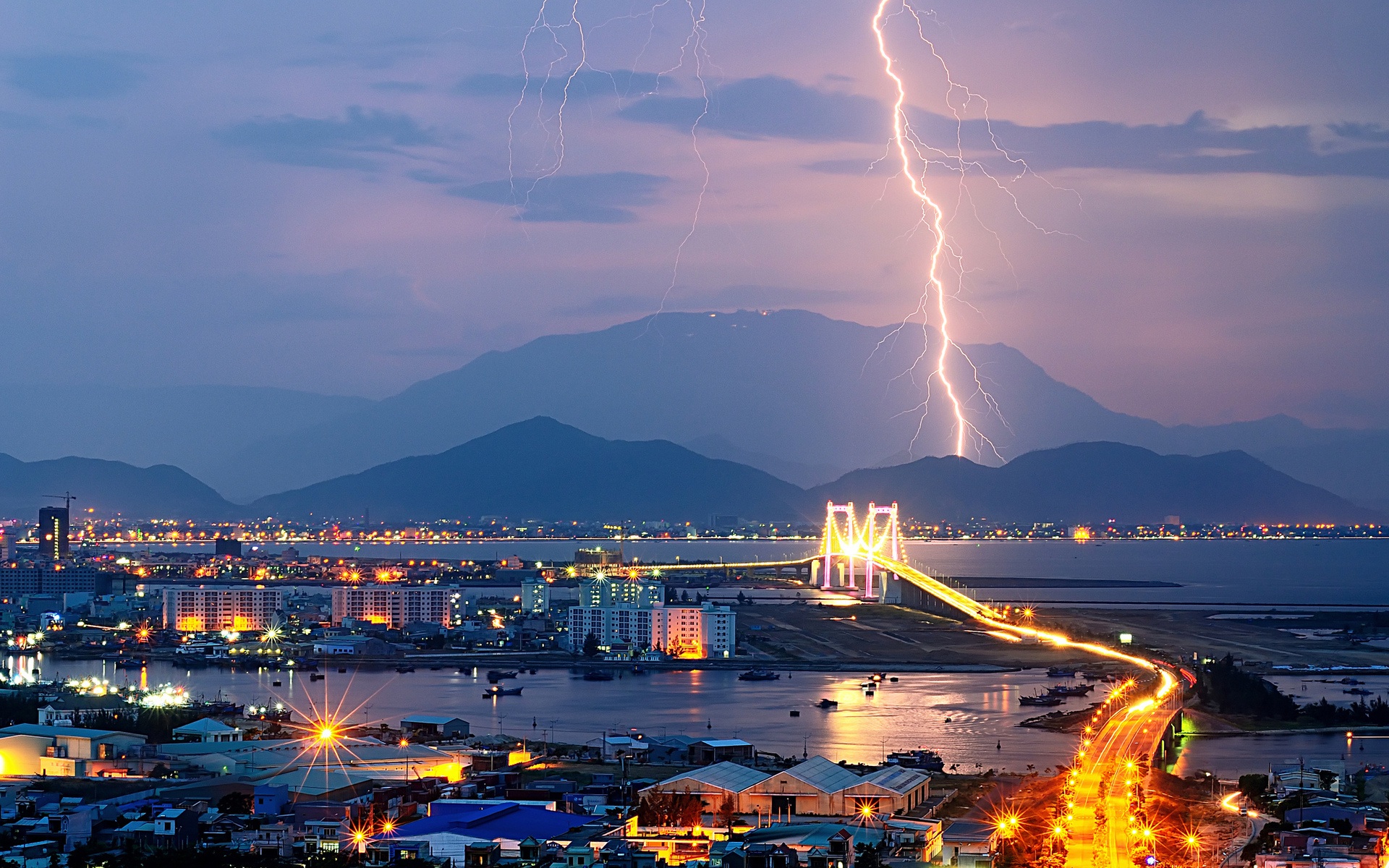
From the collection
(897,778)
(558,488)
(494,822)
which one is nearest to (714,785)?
(897,778)

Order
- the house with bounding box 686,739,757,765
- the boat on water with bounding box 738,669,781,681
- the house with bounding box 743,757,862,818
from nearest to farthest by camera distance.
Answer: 1. the house with bounding box 743,757,862,818
2. the house with bounding box 686,739,757,765
3. the boat on water with bounding box 738,669,781,681

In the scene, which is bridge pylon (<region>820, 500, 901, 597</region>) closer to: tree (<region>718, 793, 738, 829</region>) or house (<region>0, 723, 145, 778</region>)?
house (<region>0, 723, 145, 778</region>)

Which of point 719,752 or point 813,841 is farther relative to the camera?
point 719,752

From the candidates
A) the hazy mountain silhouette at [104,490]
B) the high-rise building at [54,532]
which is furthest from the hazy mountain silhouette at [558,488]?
the high-rise building at [54,532]

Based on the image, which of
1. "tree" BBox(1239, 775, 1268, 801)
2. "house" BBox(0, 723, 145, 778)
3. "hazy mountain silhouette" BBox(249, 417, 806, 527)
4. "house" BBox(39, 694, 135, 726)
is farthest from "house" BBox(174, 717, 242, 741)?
"hazy mountain silhouette" BBox(249, 417, 806, 527)

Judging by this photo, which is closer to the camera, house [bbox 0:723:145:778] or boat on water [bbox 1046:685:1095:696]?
house [bbox 0:723:145:778]

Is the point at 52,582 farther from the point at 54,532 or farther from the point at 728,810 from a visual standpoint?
the point at 728,810

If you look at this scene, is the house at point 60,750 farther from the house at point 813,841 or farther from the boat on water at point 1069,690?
the boat on water at point 1069,690
